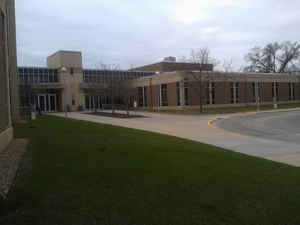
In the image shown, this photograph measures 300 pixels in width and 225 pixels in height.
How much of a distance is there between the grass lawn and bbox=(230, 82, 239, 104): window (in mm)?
35880

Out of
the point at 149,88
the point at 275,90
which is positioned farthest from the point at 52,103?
the point at 275,90

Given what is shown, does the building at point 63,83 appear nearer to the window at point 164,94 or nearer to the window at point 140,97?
the window at point 140,97

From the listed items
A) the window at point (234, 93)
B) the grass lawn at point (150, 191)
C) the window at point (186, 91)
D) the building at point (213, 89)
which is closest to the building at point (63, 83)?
the building at point (213, 89)

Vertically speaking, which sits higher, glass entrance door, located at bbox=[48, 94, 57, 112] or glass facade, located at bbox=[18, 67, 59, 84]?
glass facade, located at bbox=[18, 67, 59, 84]

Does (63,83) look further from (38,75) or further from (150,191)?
(150,191)

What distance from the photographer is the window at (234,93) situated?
4256 centimetres

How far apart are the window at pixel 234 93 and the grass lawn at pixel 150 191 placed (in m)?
35.9

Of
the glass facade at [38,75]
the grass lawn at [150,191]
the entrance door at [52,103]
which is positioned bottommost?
the grass lawn at [150,191]

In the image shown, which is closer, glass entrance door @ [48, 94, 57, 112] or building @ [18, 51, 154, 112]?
building @ [18, 51, 154, 112]

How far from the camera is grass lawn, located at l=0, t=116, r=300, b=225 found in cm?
405

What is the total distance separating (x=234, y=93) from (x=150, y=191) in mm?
39853

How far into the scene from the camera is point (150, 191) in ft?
16.5

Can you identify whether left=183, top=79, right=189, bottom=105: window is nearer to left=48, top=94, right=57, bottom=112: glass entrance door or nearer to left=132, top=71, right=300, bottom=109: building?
left=132, top=71, right=300, bottom=109: building

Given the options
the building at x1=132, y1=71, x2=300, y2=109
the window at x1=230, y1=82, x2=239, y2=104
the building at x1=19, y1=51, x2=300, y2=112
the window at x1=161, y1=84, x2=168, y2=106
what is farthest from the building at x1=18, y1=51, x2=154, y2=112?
the window at x1=230, y1=82, x2=239, y2=104
